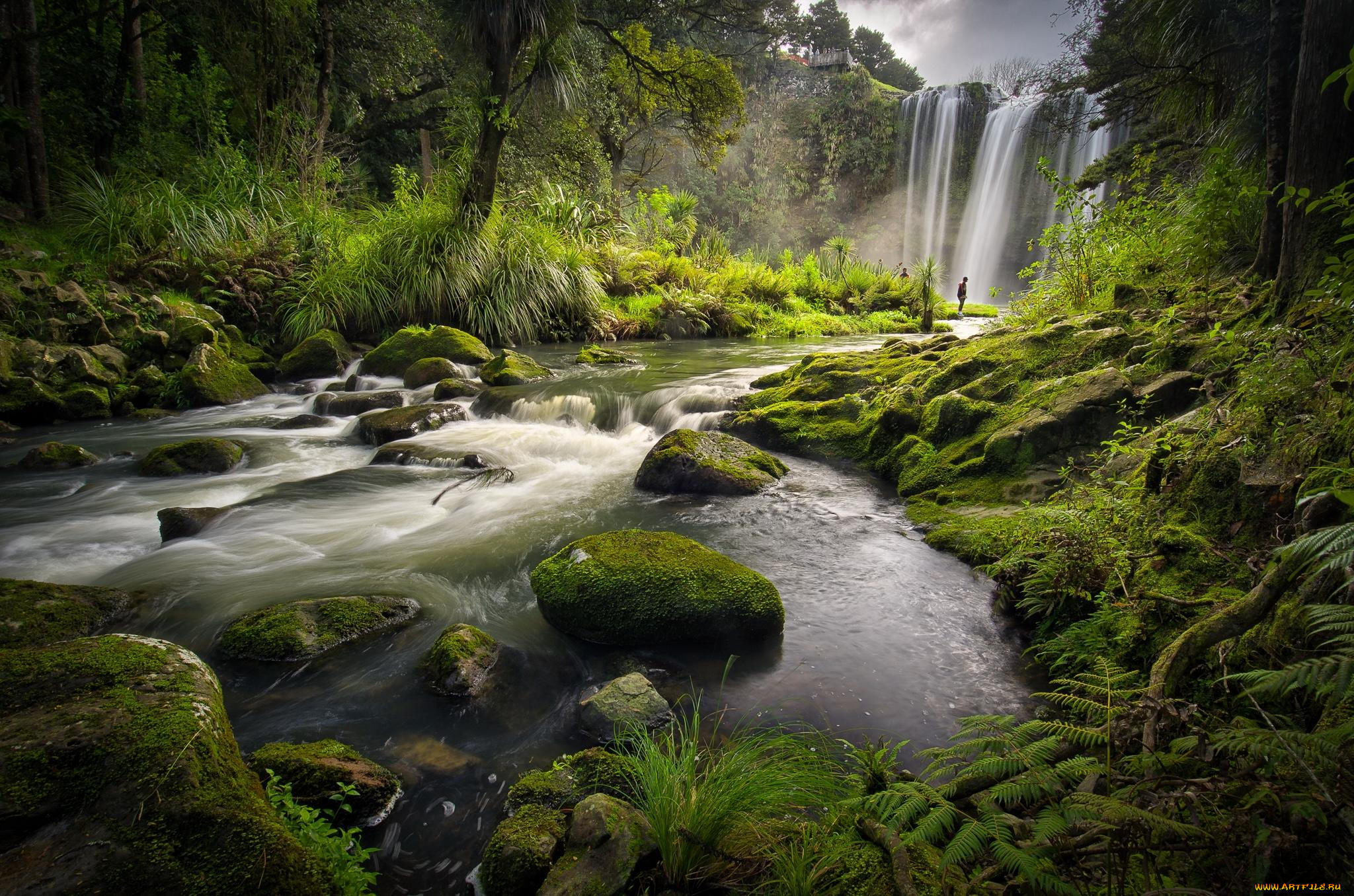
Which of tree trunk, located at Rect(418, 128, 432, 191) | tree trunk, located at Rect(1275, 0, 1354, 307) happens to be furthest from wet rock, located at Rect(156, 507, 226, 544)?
tree trunk, located at Rect(418, 128, 432, 191)

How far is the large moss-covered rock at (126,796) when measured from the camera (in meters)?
1.33

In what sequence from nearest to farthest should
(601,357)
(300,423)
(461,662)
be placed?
(461,662), (300,423), (601,357)

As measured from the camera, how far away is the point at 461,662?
2912mm

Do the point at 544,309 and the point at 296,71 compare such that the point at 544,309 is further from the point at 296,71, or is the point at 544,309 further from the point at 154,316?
the point at 296,71

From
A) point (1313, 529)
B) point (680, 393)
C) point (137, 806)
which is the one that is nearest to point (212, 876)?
point (137, 806)

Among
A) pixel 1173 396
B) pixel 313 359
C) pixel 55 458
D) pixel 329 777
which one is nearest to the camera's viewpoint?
pixel 329 777

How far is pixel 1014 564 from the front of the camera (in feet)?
10.7

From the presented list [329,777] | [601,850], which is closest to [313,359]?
[329,777]

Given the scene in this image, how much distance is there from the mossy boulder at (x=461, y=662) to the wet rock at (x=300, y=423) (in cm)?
569

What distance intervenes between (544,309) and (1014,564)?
455 inches

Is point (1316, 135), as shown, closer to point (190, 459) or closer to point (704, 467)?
point (704, 467)

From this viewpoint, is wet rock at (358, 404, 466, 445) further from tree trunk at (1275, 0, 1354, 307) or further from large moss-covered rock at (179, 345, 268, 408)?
tree trunk at (1275, 0, 1354, 307)

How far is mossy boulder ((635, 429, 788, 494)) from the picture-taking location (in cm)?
543

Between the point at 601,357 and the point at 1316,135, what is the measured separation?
9407mm
